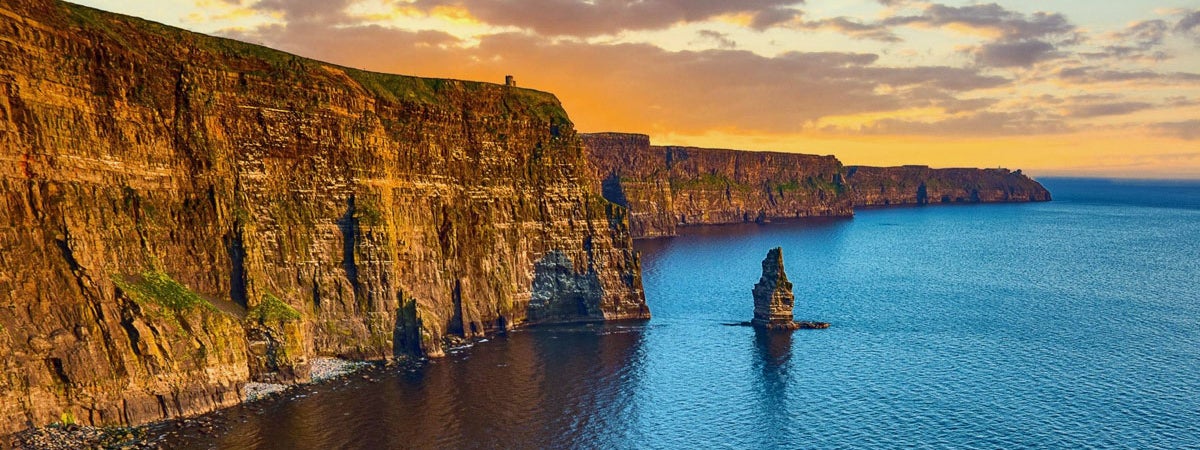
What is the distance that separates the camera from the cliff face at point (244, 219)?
62.8 metres

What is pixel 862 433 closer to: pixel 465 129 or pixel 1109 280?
pixel 465 129

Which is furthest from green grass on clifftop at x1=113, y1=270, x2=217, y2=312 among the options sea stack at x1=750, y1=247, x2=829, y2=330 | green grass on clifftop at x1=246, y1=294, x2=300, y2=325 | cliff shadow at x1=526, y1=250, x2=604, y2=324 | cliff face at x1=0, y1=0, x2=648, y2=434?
sea stack at x1=750, y1=247, x2=829, y2=330

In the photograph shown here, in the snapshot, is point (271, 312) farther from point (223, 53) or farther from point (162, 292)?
point (223, 53)

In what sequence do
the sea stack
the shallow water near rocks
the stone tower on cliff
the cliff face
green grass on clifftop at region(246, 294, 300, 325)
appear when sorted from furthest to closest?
the sea stack
the stone tower on cliff
green grass on clifftop at region(246, 294, 300, 325)
the shallow water near rocks
the cliff face

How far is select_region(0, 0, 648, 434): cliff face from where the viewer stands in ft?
206

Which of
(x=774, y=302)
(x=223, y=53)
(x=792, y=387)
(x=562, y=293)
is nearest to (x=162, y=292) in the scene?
(x=223, y=53)

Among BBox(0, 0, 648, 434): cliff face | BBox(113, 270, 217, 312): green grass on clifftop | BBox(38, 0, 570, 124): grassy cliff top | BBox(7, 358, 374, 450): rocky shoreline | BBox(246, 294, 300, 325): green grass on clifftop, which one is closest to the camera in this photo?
BBox(7, 358, 374, 450): rocky shoreline

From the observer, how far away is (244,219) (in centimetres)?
8144

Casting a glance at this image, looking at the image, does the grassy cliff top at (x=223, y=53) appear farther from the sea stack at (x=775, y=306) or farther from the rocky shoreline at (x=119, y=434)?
the sea stack at (x=775, y=306)

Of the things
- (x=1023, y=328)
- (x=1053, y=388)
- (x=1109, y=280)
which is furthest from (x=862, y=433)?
(x=1109, y=280)

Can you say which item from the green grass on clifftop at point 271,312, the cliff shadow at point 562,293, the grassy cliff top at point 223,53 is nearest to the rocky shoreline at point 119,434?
the green grass on clifftop at point 271,312

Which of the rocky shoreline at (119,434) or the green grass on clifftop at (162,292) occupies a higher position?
the green grass on clifftop at (162,292)

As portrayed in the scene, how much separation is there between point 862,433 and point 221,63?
68439 millimetres

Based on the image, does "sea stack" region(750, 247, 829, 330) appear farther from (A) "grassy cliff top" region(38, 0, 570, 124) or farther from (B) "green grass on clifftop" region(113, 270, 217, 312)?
(B) "green grass on clifftop" region(113, 270, 217, 312)
